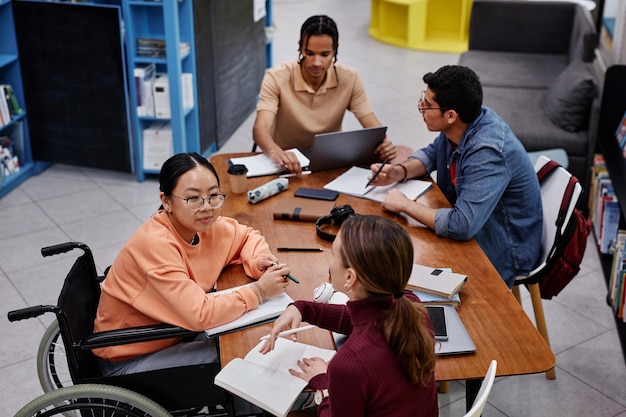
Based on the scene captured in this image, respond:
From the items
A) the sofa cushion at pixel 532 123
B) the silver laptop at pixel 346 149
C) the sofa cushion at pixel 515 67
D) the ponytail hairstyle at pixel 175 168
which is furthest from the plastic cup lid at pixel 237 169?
the sofa cushion at pixel 515 67

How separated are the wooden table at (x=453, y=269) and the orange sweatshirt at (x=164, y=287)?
0.25ft

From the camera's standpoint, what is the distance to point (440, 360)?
6.45 ft

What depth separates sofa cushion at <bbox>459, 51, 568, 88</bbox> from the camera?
234 inches

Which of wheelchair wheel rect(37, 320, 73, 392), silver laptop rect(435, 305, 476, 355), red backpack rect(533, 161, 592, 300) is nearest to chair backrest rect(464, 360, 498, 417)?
silver laptop rect(435, 305, 476, 355)

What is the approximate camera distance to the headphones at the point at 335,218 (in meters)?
2.65

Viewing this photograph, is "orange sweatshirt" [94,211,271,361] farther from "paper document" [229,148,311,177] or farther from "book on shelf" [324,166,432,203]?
"paper document" [229,148,311,177]

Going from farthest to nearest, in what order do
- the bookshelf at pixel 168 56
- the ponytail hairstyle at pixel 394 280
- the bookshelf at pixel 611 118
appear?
the bookshelf at pixel 168 56 < the bookshelf at pixel 611 118 < the ponytail hairstyle at pixel 394 280

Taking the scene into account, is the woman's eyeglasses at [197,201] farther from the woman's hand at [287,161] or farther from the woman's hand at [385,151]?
the woman's hand at [385,151]

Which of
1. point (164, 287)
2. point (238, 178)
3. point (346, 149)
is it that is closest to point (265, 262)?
point (164, 287)

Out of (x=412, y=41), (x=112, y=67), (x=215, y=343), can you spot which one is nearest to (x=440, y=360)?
(x=215, y=343)

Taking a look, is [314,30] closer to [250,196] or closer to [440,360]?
[250,196]

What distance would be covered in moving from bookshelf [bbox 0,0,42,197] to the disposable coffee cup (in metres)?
2.50

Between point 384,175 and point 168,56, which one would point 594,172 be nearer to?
point 384,175

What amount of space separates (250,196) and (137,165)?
Answer: 2.39 m
